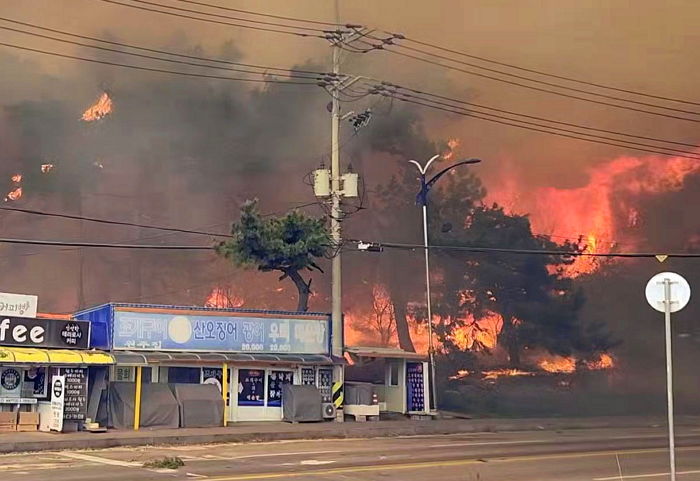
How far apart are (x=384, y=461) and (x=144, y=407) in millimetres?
11992

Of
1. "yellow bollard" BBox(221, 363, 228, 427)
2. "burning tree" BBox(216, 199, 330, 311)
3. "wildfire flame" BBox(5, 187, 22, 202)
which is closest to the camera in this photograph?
"yellow bollard" BBox(221, 363, 228, 427)

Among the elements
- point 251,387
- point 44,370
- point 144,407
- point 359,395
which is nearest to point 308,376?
point 251,387

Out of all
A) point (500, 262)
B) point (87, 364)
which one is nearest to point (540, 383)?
point (500, 262)

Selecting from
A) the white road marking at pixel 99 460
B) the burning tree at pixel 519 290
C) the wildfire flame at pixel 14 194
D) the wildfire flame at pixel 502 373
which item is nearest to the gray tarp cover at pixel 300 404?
the white road marking at pixel 99 460

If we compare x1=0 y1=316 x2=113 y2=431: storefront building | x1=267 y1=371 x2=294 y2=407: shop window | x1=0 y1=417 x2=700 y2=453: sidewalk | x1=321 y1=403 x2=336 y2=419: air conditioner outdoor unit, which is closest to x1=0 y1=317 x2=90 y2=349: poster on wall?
x1=0 y1=316 x2=113 y2=431: storefront building

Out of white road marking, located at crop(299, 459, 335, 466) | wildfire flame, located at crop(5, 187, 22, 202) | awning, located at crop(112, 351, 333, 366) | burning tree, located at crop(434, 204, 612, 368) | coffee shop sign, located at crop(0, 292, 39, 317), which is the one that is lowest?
white road marking, located at crop(299, 459, 335, 466)

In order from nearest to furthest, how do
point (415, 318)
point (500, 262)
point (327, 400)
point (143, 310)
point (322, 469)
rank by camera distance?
point (322, 469), point (143, 310), point (327, 400), point (500, 262), point (415, 318)

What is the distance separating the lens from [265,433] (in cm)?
2520

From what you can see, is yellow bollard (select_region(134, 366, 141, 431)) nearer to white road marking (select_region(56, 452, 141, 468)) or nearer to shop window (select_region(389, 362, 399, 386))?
white road marking (select_region(56, 452, 141, 468))

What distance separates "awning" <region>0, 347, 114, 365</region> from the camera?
2420 cm

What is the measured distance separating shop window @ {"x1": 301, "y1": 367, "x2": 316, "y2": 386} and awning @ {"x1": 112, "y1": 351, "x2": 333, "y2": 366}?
2.01ft

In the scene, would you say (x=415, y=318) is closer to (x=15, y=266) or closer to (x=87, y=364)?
(x=15, y=266)

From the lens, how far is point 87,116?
81.6 m

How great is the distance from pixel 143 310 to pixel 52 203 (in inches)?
2156
